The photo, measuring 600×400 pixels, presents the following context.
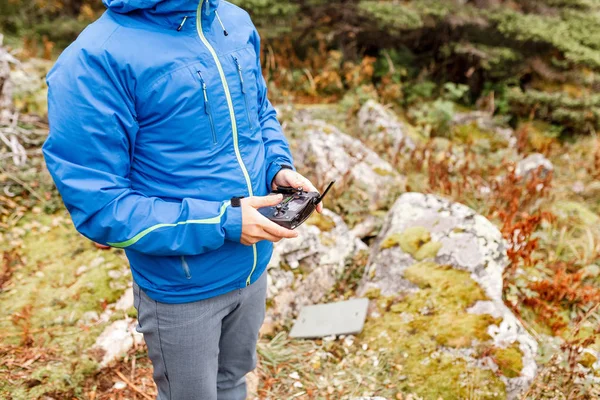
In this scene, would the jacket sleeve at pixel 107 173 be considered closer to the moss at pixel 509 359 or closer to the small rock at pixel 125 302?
the small rock at pixel 125 302

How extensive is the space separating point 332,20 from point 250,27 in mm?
5019

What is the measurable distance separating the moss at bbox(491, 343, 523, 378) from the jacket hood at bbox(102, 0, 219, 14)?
8.57ft

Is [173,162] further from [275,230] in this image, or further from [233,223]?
[275,230]

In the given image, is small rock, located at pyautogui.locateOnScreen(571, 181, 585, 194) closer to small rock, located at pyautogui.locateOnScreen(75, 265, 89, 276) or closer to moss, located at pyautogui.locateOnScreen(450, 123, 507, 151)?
moss, located at pyautogui.locateOnScreen(450, 123, 507, 151)

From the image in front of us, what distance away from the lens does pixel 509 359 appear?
2.80 m

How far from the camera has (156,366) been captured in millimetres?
1987

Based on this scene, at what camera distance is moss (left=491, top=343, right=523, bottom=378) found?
2.77 m

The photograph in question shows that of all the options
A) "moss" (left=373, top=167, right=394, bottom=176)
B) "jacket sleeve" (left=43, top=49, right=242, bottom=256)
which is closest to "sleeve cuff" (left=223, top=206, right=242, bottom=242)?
"jacket sleeve" (left=43, top=49, right=242, bottom=256)

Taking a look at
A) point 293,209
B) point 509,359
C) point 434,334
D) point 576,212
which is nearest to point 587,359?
point 509,359

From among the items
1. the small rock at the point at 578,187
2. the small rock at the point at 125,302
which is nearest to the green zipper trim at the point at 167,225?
the small rock at the point at 125,302

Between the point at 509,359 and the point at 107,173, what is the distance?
2584mm

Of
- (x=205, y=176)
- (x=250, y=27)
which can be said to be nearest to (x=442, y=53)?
(x=250, y=27)

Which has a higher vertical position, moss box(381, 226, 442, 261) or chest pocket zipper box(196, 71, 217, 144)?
chest pocket zipper box(196, 71, 217, 144)

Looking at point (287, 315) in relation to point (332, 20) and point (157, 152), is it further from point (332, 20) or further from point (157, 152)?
point (332, 20)
